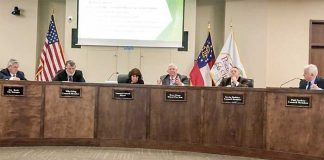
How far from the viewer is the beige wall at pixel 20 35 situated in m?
9.14

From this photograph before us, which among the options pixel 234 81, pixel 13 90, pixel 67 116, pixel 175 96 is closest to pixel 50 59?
pixel 13 90

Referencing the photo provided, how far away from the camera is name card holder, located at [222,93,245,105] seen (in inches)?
232

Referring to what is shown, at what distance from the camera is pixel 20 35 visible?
918 cm

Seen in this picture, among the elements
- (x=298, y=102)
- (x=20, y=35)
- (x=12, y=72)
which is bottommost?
(x=298, y=102)

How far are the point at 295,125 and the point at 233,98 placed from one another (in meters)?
0.93

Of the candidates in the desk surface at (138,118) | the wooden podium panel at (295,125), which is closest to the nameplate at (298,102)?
the wooden podium panel at (295,125)

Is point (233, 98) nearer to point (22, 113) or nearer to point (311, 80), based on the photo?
point (311, 80)

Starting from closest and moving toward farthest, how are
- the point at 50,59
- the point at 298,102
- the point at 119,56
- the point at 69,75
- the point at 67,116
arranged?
the point at 298,102
the point at 67,116
the point at 69,75
the point at 50,59
the point at 119,56

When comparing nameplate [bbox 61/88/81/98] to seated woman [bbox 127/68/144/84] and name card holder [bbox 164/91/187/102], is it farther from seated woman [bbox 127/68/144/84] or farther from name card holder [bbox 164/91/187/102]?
name card holder [bbox 164/91/187/102]

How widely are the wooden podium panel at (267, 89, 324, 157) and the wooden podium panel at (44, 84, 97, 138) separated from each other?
2531 millimetres

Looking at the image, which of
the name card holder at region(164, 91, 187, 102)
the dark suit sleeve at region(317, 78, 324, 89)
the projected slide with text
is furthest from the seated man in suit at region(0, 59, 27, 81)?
the dark suit sleeve at region(317, 78, 324, 89)

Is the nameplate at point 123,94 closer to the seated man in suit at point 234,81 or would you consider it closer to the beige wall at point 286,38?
the seated man in suit at point 234,81

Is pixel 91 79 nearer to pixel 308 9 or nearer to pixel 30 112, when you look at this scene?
pixel 30 112

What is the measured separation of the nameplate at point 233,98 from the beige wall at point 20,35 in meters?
4.85
